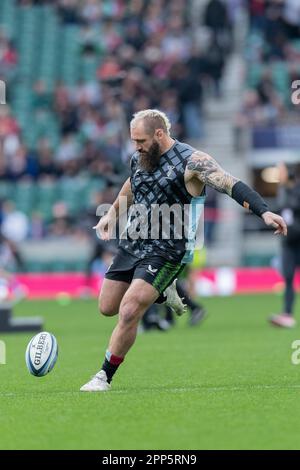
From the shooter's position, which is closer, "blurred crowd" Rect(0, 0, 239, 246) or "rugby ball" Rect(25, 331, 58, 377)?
"rugby ball" Rect(25, 331, 58, 377)

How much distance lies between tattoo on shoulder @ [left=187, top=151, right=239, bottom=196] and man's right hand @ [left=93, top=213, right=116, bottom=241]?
94 centimetres

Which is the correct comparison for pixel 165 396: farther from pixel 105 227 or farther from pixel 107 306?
pixel 105 227

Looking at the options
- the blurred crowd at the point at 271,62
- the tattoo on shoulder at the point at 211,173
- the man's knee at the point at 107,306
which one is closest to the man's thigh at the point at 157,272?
the man's knee at the point at 107,306

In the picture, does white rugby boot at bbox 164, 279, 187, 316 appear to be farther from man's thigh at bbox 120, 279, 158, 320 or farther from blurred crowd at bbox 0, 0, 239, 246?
blurred crowd at bbox 0, 0, 239, 246

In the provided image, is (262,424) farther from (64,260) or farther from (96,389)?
(64,260)

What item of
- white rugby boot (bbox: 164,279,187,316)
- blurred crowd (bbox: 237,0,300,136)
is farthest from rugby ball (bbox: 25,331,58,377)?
blurred crowd (bbox: 237,0,300,136)

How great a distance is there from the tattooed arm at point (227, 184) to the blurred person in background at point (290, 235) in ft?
23.1

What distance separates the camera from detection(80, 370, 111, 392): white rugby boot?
32.8ft

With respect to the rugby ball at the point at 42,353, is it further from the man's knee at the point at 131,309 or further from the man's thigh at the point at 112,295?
the man's knee at the point at 131,309

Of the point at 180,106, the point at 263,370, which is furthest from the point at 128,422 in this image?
the point at 180,106

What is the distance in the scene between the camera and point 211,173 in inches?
387

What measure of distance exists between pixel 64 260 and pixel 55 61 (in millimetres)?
6249

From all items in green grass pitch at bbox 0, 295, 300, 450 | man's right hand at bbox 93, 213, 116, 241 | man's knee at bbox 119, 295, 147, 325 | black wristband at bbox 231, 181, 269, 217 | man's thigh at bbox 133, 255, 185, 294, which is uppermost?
black wristband at bbox 231, 181, 269, 217
